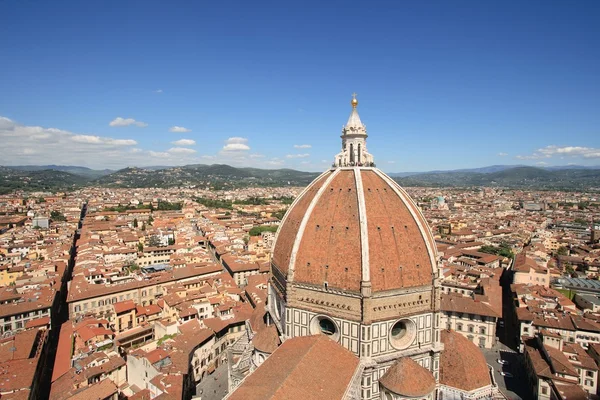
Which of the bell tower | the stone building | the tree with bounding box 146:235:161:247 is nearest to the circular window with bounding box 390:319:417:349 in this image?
the stone building

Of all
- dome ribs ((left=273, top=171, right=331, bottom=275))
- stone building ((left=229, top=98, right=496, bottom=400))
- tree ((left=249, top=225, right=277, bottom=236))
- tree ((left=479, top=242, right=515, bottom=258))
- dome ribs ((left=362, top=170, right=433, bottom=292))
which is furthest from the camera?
tree ((left=249, top=225, right=277, bottom=236))

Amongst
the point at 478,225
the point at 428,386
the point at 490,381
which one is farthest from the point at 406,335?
the point at 478,225

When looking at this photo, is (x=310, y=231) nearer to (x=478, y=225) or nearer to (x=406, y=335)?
(x=406, y=335)

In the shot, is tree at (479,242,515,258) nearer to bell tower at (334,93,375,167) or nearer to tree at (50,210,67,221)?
bell tower at (334,93,375,167)

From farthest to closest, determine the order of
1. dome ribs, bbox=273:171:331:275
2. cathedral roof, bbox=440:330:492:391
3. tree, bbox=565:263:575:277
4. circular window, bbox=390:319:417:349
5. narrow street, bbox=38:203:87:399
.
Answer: tree, bbox=565:263:575:277 < narrow street, bbox=38:203:87:399 < dome ribs, bbox=273:171:331:275 < cathedral roof, bbox=440:330:492:391 < circular window, bbox=390:319:417:349

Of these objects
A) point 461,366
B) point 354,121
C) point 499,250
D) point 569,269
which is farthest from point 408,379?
point 499,250

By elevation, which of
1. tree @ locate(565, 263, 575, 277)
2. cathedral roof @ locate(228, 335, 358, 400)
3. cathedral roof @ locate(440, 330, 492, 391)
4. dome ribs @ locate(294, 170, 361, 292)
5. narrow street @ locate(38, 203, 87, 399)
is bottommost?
narrow street @ locate(38, 203, 87, 399)

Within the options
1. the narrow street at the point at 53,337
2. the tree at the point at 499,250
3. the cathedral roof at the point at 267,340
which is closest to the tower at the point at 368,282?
the cathedral roof at the point at 267,340
